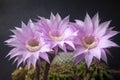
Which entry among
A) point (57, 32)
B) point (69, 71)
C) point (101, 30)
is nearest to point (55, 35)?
point (57, 32)

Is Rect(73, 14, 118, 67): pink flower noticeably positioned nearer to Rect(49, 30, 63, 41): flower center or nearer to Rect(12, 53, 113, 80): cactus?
Rect(49, 30, 63, 41): flower center

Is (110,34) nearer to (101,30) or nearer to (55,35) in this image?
(101,30)

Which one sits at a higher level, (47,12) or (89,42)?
(47,12)

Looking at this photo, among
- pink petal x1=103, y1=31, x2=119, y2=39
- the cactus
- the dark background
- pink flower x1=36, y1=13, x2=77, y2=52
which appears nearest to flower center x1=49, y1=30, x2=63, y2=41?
pink flower x1=36, y1=13, x2=77, y2=52

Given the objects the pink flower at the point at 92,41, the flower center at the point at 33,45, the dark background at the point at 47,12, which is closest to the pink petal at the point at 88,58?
the pink flower at the point at 92,41

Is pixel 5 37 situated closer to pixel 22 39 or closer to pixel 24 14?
pixel 24 14

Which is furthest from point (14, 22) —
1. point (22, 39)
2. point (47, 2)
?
point (22, 39)
